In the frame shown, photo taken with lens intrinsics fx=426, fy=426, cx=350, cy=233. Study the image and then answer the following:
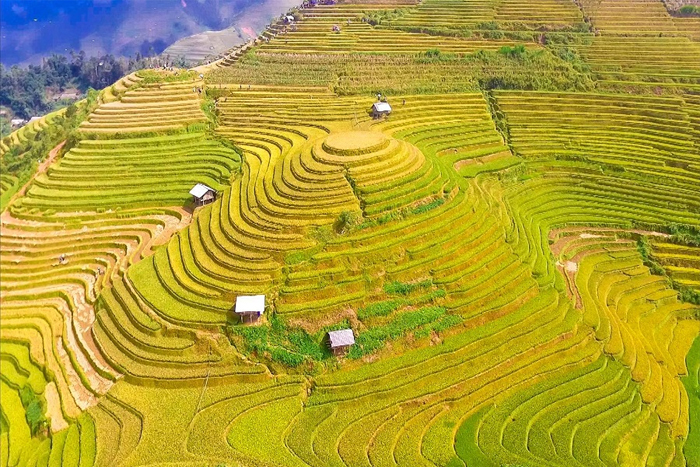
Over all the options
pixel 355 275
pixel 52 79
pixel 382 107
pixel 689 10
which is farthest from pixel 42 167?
pixel 689 10

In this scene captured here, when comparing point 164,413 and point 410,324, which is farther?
point 410,324

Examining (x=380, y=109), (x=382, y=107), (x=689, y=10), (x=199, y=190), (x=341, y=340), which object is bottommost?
(x=341, y=340)

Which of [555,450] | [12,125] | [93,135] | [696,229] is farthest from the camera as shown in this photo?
[12,125]

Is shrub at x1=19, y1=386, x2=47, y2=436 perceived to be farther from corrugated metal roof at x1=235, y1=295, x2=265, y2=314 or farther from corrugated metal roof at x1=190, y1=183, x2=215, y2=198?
corrugated metal roof at x1=190, y1=183, x2=215, y2=198

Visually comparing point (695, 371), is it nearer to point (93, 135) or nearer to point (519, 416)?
point (519, 416)

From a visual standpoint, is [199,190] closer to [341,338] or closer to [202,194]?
[202,194]

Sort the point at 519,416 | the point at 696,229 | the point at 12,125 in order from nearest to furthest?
the point at 519,416 → the point at 696,229 → the point at 12,125

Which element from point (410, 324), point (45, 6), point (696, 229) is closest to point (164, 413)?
point (410, 324)
